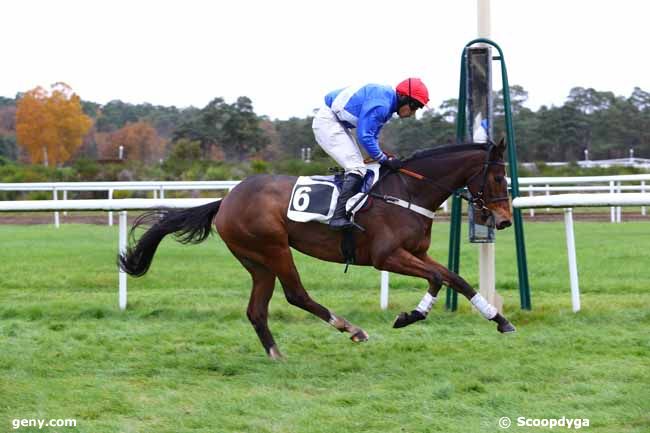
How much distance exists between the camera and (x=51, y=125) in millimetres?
42562

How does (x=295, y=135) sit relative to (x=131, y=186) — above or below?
above

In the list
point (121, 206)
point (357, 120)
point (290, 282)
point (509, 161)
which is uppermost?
point (357, 120)

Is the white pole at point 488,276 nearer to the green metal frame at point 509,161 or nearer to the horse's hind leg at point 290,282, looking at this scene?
the green metal frame at point 509,161

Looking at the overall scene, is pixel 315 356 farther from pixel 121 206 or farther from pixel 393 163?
pixel 121 206

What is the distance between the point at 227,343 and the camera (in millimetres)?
6570

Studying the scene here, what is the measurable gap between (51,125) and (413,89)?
38.6 m

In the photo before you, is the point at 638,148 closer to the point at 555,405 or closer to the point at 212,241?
the point at 212,241

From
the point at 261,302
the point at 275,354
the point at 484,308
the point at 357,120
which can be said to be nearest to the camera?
the point at 484,308

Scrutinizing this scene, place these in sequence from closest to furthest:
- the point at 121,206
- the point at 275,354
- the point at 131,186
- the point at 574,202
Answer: the point at 275,354, the point at 574,202, the point at 121,206, the point at 131,186

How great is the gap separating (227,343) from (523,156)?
25109 millimetres
